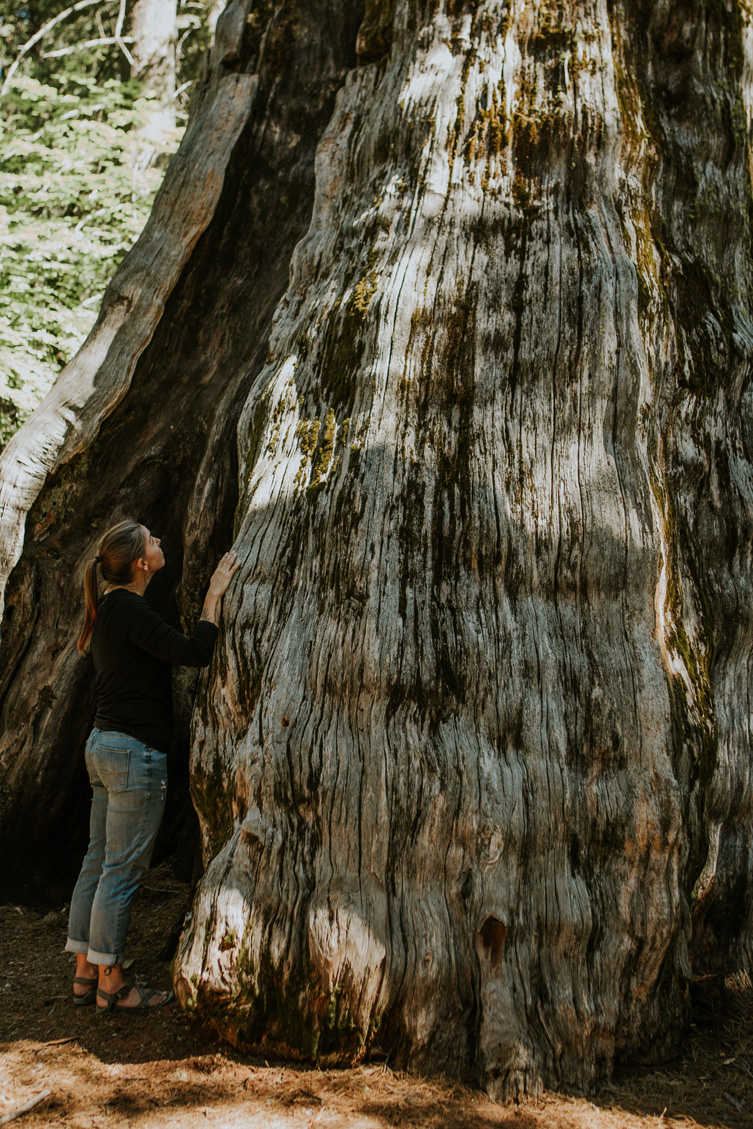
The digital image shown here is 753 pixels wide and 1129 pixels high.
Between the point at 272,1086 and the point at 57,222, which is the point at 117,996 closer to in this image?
the point at 272,1086

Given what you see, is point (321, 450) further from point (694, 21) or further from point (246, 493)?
point (694, 21)

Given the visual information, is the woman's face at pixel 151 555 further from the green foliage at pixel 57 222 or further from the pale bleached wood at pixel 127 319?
the green foliage at pixel 57 222

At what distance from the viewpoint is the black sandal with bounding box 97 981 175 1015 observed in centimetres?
309

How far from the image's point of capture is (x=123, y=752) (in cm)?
324

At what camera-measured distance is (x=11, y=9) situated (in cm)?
1181

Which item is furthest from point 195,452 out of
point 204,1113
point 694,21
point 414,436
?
point 694,21

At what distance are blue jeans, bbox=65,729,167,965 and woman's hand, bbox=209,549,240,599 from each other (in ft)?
2.37

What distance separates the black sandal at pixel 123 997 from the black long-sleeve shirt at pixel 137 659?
96 centimetres

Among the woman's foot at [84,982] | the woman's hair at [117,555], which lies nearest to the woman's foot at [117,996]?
the woman's foot at [84,982]

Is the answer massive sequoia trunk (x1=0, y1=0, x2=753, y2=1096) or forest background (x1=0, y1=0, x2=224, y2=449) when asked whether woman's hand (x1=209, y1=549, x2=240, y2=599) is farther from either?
forest background (x1=0, y1=0, x2=224, y2=449)

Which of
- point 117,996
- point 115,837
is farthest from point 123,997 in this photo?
point 115,837

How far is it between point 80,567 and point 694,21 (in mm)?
4707

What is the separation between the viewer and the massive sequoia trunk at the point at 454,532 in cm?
288

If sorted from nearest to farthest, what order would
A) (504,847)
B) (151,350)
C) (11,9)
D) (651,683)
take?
(504,847), (651,683), (151,350), (11,9)
